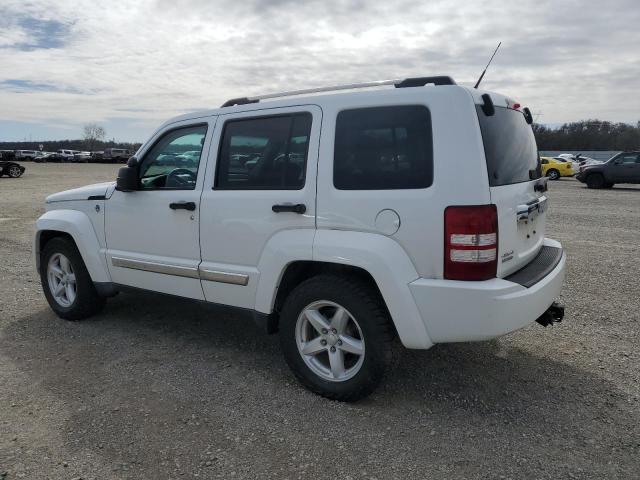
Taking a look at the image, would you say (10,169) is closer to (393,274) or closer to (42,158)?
(393,274)

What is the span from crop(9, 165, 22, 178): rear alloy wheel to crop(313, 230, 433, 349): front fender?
32.0 metres

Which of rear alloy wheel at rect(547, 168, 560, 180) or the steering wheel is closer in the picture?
the steering wheel

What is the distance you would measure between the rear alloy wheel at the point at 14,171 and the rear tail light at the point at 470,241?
32482 millimetres

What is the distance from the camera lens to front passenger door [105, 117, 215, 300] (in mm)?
4035

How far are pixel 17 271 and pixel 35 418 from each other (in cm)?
462

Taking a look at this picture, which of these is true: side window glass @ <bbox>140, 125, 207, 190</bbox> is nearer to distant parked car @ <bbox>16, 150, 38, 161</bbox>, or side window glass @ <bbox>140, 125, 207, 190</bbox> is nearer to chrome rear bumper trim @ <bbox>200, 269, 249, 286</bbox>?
chrome rear bumper trim @ <bbox>200, 269, 249, 286</bbox>

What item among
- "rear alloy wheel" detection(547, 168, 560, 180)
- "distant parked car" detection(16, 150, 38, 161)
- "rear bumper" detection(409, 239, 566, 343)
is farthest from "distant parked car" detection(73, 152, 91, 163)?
"rear bumper" detection(409, 239, 566, 343)

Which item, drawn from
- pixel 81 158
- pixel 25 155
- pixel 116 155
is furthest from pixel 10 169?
pixel 25 155

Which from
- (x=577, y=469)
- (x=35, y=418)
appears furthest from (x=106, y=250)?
(x=577, y=469)

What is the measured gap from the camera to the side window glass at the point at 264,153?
11.5ft

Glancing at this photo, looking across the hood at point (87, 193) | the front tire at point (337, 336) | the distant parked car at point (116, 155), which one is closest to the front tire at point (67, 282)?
the hood at point (87, 193)

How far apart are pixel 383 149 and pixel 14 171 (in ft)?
105

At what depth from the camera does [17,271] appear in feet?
23.5

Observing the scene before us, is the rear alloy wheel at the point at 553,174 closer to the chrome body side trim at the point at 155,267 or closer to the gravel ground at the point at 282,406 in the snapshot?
the gravel ground at the point at 282,406
